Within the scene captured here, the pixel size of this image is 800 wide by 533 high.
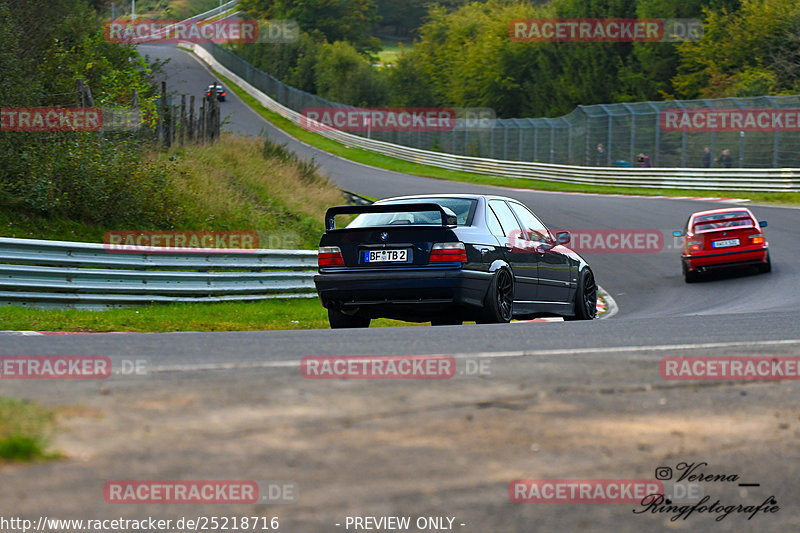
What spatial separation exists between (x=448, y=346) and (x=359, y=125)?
6362 cm

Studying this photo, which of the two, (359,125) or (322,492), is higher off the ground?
(322,492)

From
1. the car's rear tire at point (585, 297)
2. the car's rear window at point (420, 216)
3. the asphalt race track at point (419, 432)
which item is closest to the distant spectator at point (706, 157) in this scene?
the car's rear tire at point (585, 297)

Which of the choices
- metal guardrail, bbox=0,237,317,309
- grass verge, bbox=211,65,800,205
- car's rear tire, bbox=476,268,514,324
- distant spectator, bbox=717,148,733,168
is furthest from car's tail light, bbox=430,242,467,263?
distant spectator, bbox=717,148,733,168

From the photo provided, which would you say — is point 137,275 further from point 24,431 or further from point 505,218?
point 24,431

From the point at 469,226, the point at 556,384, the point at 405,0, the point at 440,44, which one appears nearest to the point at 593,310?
the point at 469,226

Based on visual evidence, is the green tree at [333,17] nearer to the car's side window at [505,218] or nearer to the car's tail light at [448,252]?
the car's side window at [505,218]

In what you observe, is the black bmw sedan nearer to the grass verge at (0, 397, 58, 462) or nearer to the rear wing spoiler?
the rear wing spoiler

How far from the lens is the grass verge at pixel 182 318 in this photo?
11906 mm

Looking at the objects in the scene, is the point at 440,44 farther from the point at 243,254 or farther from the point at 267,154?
the point at 243,254

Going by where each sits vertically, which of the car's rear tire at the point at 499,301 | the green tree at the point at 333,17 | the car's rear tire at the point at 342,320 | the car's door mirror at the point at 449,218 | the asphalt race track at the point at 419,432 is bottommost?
the car's rear tire at the point at 342,320

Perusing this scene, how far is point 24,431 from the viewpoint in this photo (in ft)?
13.8

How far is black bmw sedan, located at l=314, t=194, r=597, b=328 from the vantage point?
10219mm

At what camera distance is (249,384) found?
5078 millimetres

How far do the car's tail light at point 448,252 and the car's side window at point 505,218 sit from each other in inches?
43.0
